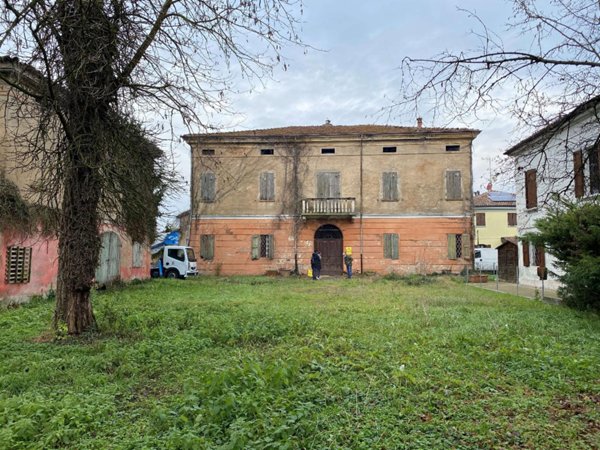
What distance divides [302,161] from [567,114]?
2035cm

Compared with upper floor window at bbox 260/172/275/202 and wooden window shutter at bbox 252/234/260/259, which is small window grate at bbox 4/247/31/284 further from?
upper floor window at bbox 260/172/275/202

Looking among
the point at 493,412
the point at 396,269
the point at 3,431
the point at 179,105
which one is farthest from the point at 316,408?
the point at 396,269

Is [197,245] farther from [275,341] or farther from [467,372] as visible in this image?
[467,372]

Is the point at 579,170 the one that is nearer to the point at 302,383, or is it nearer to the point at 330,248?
the point at 302,383

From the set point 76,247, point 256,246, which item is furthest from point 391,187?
point 76,247

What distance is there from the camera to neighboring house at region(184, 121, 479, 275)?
23766mm

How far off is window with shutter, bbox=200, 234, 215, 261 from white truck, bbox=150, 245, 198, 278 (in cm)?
119

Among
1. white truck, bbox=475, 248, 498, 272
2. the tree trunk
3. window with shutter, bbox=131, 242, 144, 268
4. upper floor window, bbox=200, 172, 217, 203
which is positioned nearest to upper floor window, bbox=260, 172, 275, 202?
upper floor window, bbox=200, 172, 217, 203

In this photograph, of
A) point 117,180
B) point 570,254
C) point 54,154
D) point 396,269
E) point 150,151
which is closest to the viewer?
point 54,154

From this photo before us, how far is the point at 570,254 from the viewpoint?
966cm

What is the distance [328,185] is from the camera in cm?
2448

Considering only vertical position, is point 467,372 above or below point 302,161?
below

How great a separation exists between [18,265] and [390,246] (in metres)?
17.8

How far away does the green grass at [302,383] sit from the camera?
10.7 ft
